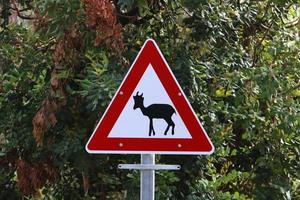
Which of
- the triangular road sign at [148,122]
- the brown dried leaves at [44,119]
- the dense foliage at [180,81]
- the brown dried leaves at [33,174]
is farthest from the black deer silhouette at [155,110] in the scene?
the brown dried leaves at [33,174]

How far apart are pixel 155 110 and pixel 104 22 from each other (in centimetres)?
109

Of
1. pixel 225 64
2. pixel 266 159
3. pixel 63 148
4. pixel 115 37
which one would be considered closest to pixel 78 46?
pixel 115 37

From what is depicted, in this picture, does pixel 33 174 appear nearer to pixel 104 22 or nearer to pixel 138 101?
pixel 104 22

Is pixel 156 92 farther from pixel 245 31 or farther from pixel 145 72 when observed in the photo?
pixel 245 31

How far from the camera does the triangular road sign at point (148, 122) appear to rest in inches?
137

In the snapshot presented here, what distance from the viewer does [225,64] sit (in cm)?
495

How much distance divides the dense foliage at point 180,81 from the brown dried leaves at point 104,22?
0.05ft

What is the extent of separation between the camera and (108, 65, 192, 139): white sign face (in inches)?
137

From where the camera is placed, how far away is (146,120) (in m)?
3.49

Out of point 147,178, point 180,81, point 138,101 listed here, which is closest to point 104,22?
point 180,81

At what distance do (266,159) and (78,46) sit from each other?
1.68m

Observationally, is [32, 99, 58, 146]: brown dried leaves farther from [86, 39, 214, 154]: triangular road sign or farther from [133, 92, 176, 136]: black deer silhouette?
[133, 92, 176, 136]: black deer silhouette

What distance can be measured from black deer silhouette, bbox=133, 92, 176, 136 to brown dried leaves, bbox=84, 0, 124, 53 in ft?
3.12

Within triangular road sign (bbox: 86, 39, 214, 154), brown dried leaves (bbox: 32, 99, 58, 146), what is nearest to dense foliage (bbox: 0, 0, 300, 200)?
brown dried leaves (bbox: 32, 99, 58, 146)
